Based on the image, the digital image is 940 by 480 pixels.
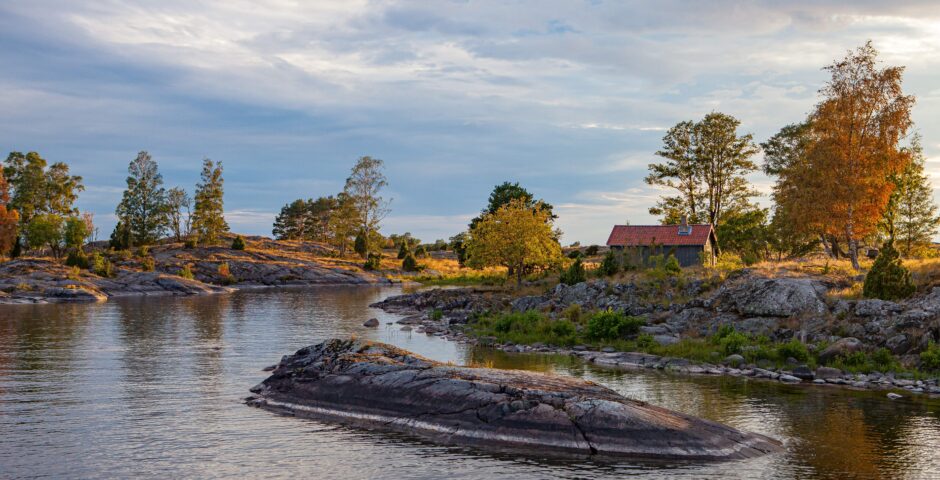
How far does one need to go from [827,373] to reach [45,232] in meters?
109

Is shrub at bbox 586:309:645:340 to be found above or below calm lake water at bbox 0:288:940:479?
above

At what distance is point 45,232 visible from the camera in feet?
343

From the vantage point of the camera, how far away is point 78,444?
19328 mm

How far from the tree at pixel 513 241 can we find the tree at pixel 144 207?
246 ft

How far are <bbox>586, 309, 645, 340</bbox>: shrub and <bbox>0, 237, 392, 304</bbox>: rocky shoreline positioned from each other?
60.9 m

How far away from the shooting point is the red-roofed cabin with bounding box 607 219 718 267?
62.8 metres

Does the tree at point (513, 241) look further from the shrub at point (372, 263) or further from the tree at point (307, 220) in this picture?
the tree at point (307, 220)

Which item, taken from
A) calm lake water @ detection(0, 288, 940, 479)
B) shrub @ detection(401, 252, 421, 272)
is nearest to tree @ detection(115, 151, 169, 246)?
shrub @ detection(401, 252, 421, 272)

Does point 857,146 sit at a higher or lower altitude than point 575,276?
higher

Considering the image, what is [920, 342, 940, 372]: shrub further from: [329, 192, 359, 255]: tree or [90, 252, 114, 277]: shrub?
[329, 192, 359, 255]: tree

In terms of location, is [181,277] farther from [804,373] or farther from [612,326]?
[804,373]

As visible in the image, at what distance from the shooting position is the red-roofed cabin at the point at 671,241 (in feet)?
206

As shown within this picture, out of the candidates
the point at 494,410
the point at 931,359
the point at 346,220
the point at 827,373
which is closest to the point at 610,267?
the point at 827,373

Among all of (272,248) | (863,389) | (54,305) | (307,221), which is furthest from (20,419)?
(307,221)
